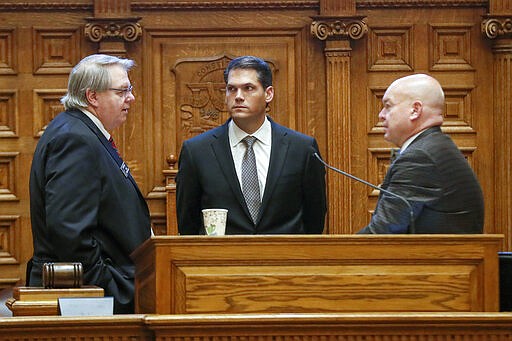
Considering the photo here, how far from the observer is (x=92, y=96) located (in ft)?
16.8

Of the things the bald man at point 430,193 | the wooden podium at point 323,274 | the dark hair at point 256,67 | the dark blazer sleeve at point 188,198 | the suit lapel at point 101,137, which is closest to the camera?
the wooden podium at point 323,274

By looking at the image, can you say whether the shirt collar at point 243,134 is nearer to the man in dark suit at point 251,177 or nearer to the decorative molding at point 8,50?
the man in dark suit at point 251,177

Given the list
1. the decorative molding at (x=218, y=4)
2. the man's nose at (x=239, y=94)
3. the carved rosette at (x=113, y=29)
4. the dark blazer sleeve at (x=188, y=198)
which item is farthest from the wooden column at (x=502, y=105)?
the dark blazer sleeve at (x=188, y=198)

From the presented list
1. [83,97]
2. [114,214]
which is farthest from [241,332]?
[83,97]

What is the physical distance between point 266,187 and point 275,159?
0.54 feet

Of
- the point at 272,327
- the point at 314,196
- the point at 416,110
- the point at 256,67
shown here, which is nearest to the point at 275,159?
the point at 314,196

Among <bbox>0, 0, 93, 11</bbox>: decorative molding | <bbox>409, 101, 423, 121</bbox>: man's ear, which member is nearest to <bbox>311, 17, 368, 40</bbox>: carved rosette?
<bbox>0, 0, 93, 11</bbox>: decorative molding

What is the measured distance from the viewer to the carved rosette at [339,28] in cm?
798

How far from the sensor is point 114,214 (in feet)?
15.8

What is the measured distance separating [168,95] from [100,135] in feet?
10.1

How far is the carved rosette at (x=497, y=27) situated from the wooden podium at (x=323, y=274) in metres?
4.35

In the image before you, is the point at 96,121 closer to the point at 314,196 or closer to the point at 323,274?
the point at 314,196

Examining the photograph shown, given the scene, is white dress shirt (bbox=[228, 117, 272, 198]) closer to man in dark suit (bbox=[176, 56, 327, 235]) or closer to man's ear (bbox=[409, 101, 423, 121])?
man in dark suit (bbox=[176, 56, 327, 235])

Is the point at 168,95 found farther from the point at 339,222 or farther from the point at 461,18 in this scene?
the point at 461,18
